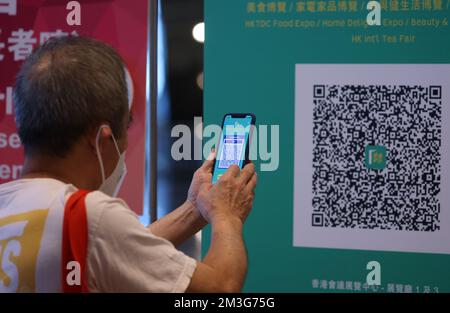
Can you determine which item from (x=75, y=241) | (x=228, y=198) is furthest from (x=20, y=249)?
(x=228, y=198)

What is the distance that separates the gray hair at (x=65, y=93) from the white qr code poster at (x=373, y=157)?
1124 millimetres

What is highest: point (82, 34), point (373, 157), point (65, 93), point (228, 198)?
point (82, 34)

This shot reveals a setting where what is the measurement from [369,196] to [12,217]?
4.65ft

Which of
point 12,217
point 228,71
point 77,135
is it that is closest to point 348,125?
point 228,71

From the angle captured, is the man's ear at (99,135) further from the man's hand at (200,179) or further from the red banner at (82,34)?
the red banner at (82,34)

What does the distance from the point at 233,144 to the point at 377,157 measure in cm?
67

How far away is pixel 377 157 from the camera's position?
218 centimetres

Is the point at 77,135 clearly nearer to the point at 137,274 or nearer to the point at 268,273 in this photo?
the point at 137,274

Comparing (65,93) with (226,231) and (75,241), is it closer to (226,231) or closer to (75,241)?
(75,241)

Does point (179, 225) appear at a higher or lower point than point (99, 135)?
lower

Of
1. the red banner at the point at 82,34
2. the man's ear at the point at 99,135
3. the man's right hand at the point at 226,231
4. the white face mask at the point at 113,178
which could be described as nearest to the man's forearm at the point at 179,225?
the man's right hand at the point at 226,231

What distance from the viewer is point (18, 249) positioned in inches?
44.8

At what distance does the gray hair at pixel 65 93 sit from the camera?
1.20 meters

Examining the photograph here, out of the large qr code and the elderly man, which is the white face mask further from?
the large qr code
